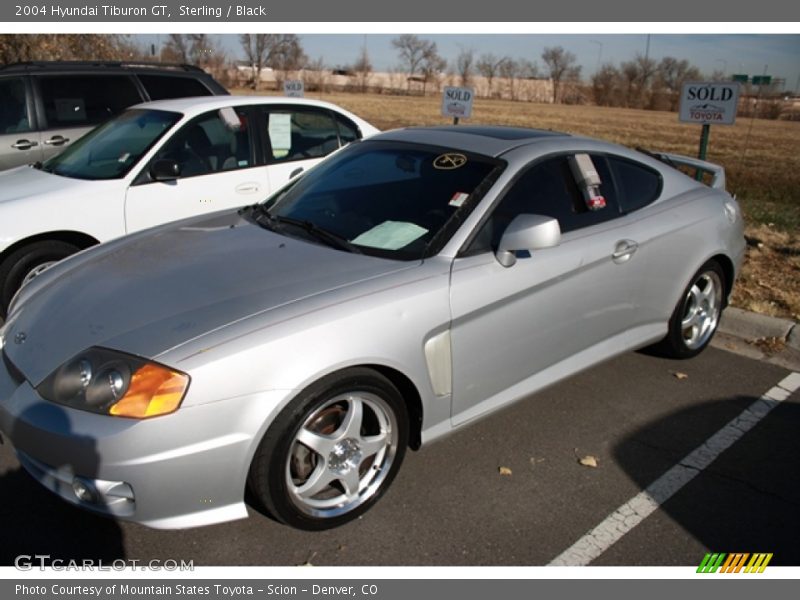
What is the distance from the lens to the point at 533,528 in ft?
10.0

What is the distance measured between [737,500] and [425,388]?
1.57 meters

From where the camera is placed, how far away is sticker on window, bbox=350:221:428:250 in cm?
337

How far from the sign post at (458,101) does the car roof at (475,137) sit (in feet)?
21.0

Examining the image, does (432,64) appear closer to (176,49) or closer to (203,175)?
(176,49)

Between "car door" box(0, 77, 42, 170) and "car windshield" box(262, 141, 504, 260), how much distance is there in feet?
13.2

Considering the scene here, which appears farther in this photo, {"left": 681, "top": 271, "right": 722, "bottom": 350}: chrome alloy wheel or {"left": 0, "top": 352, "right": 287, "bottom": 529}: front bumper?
{"left": 681, "top": 271, "right": 722, "bottom": 350}: chrome alloy wheel

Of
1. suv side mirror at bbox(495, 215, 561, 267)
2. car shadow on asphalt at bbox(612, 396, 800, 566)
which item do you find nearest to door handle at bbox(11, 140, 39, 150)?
suv side mirror at bbox(495, 215, 561, 267)

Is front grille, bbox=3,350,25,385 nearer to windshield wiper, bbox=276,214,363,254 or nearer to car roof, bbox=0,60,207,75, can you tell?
windshield wiper, bbox=276,214,363,254

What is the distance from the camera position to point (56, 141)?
698cm

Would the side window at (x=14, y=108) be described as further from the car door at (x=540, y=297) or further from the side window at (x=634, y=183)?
the side window at (x=634, y=183)

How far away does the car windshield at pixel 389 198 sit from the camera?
3389 millimetres

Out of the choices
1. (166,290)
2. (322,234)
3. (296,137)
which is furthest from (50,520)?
(296,137)

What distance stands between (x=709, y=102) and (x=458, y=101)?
152 inches
